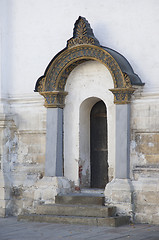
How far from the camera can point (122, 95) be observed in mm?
10359

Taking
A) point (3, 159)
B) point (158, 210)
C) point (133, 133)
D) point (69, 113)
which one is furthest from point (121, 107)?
point (3, 159)

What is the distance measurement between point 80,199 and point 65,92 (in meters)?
2.31

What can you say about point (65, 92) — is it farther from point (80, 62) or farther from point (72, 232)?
point (72, 232)

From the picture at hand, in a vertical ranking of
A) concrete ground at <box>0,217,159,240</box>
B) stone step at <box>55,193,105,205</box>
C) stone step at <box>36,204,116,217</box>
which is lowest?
concrete ground at <box>0,217,159,240</box>

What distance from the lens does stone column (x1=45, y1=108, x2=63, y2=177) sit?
438 inches

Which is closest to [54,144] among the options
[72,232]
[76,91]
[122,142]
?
[76,91]

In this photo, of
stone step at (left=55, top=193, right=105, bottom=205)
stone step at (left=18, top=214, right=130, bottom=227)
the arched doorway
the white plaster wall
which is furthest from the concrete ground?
the arched doorway

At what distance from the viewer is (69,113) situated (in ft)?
37.2

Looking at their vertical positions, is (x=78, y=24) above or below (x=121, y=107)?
above

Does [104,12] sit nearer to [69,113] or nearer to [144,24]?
[144,24]

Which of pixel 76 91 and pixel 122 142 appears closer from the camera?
pixel 122 142

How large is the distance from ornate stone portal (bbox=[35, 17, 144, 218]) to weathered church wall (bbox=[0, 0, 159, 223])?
0.20 m

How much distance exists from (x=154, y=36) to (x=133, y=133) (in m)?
1.93

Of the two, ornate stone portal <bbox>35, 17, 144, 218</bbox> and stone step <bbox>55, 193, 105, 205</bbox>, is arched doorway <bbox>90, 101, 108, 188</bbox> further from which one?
stone step <bbox>55, 193, 105, 205</bbox>
